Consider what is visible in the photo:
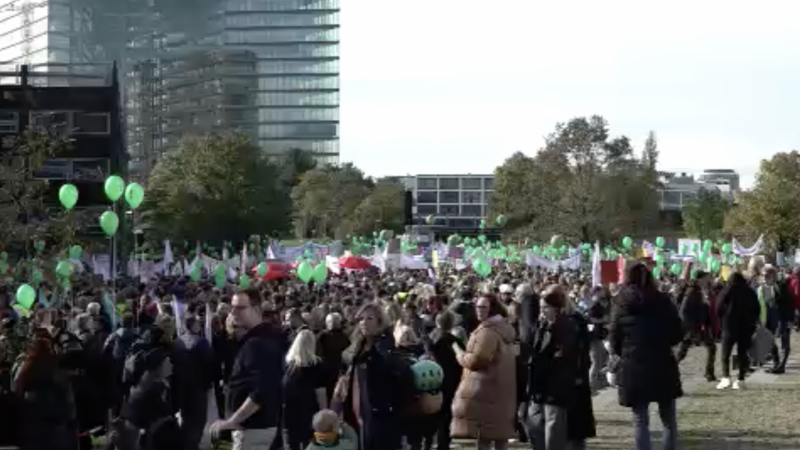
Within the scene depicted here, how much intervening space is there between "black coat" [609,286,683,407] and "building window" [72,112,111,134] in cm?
5627

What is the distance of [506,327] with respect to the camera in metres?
10.6

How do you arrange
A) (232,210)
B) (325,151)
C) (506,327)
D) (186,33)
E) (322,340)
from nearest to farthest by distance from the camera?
(506,327)
(322,340)
(232,210)
(186,33)
(325,151)

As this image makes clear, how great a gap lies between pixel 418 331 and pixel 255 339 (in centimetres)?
382

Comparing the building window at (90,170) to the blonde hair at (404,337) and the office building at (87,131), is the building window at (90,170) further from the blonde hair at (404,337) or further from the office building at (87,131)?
the blonde hair at (404,337)

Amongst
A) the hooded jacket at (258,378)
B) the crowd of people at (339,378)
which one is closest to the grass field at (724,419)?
the crowd of people at (339,378)

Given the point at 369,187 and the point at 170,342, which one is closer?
the point at 170,342

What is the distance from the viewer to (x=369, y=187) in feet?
465

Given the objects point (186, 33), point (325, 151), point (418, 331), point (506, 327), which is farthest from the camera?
point (325, 151)

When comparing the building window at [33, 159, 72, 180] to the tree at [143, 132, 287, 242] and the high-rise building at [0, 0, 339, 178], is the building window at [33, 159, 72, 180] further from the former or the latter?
the high-rise building at [0, 0, 339, 178]

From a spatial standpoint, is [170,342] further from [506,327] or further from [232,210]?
[232,210]

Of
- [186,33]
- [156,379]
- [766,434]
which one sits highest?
[186,33]

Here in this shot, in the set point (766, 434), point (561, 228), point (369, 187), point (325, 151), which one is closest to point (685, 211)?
point (369, 187)

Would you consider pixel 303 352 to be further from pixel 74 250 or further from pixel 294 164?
pixel 294 164

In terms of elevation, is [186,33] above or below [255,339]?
above
